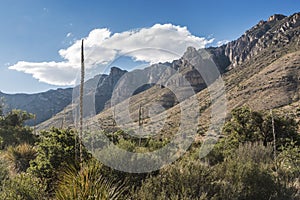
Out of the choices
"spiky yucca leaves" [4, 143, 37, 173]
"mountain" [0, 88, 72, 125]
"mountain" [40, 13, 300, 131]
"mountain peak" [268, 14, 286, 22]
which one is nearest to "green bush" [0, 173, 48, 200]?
"mountain" [40, 13, 300, 131]

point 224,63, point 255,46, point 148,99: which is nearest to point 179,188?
point 148,99

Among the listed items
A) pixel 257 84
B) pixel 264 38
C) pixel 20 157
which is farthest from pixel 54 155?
pixel 264 38

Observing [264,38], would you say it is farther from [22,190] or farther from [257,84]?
[22,190]

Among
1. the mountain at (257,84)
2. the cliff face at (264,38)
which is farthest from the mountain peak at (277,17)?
the mountain at (257,84)

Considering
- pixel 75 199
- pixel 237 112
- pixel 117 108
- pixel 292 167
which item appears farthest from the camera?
pixel 237 112

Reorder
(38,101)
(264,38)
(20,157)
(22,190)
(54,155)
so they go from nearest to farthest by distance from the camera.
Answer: (22,190)
(54,155)
(20,157)
(264,38)
(38,101)

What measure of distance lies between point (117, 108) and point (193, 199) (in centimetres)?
515

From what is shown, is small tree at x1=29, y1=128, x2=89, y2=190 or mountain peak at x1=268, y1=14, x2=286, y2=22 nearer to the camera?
small tree at x1=29, y1=128, x2=89, y2=190

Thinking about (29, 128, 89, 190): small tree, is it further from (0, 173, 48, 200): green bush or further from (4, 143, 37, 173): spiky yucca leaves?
(4, 143, 37, 173): spiky yucca leaves

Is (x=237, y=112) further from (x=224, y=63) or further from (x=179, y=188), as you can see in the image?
(x=224, y=63)

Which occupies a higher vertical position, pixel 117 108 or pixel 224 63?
pixel 224 63

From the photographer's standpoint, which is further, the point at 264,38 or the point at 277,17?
the point at 277,17

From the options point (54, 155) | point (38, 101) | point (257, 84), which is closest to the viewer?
point (54, 155)

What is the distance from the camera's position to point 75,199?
4387 mm
